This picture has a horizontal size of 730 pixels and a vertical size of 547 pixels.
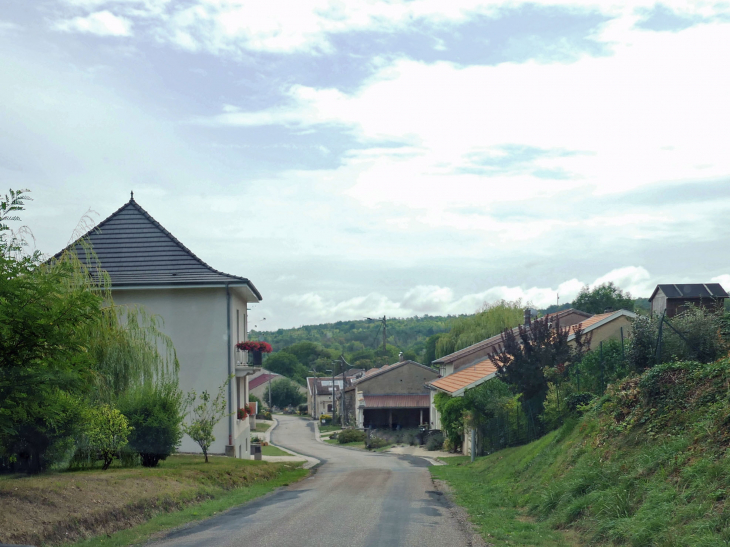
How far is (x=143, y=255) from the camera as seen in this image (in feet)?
87.6

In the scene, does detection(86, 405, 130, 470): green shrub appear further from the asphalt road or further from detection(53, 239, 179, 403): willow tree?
the asphalt road

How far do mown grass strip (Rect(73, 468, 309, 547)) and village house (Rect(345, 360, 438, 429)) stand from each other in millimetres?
44301

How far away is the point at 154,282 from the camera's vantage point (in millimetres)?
24844

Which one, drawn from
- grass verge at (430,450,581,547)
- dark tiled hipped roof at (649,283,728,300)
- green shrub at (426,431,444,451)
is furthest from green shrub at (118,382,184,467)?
green shrub at (426,431,444,451)

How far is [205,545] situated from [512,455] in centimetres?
1392

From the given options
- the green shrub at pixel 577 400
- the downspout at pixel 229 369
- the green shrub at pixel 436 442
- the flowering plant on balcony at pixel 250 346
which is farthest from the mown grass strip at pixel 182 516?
the green shrub at pixel 436 442

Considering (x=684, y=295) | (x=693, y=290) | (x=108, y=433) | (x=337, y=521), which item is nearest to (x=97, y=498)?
(x=108, y=433)

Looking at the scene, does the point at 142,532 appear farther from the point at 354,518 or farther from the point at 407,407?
the point at 407,407

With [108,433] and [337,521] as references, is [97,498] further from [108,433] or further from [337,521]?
[337,521]

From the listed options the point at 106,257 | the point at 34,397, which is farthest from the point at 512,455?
the point at 106,257

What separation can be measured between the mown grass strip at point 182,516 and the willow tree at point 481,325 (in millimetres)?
37502

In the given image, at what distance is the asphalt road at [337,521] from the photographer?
32.3ft

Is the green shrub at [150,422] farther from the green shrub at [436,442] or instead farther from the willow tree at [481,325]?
the willow tree at [481,325]

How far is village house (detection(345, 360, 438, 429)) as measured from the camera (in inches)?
2518
